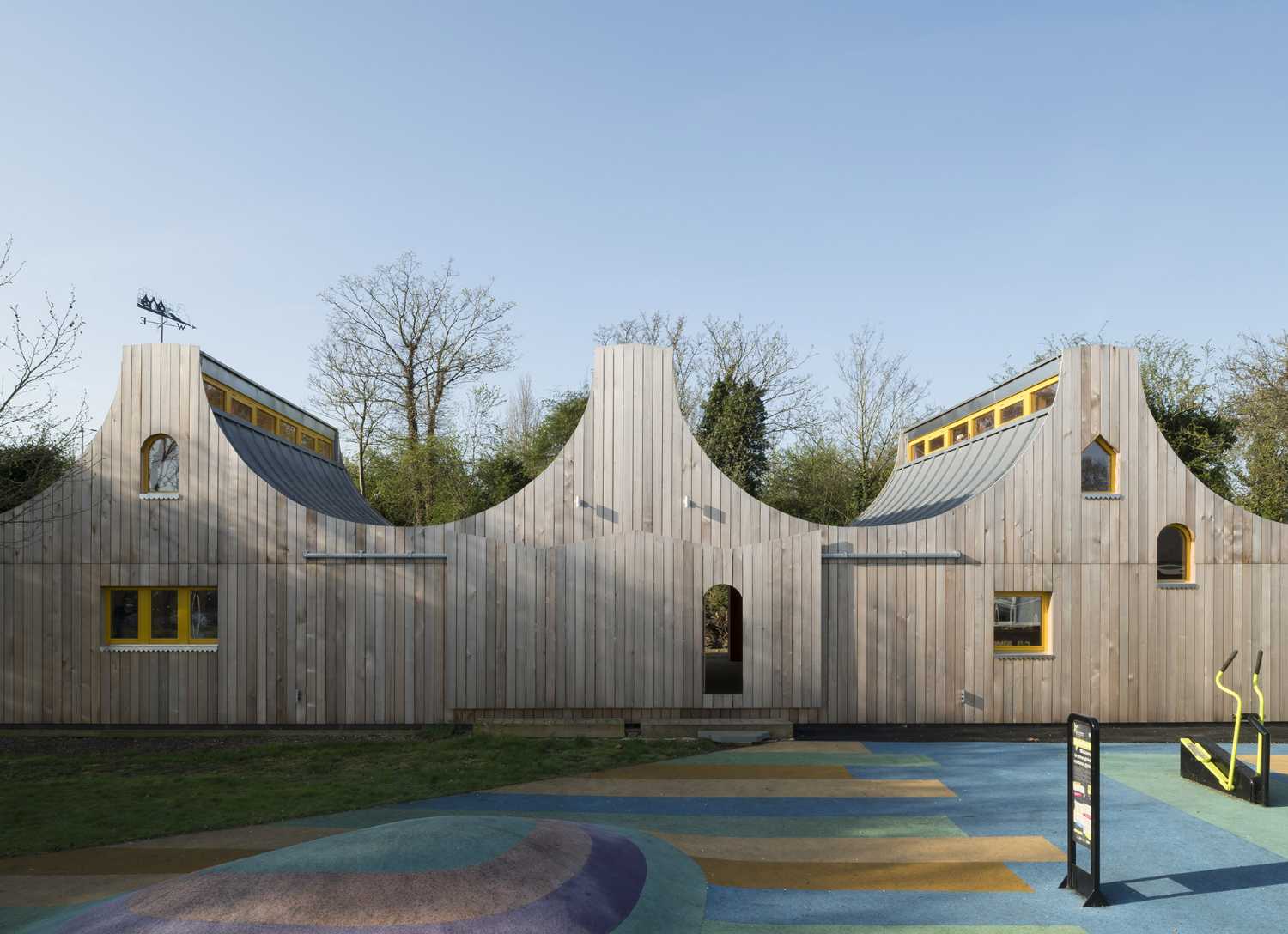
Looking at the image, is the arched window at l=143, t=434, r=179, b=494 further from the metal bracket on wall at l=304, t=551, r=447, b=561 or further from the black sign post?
the black sign post

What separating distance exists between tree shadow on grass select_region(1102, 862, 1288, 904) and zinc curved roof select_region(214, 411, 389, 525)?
35.5ft

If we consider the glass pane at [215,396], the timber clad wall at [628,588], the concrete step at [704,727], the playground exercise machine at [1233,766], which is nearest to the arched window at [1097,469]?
the timber clad wall at [628,588]

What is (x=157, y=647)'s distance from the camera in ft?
39.7

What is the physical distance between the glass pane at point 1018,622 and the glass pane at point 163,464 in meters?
12.2

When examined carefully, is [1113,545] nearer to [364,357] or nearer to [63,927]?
[63,927]

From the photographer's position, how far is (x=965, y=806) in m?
8.27

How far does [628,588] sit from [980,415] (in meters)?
7.41

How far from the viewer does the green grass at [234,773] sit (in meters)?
7.85

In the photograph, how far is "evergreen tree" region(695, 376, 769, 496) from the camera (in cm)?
2708

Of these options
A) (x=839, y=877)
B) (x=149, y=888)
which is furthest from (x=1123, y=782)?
(x=149, y=888)

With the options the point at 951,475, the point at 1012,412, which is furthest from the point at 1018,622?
the point at 1012,412

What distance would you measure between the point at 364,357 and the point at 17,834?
896 inches

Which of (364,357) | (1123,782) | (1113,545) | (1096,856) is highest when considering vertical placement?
(364,357)

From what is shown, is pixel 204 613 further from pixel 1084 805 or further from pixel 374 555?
pixel 1084 805
